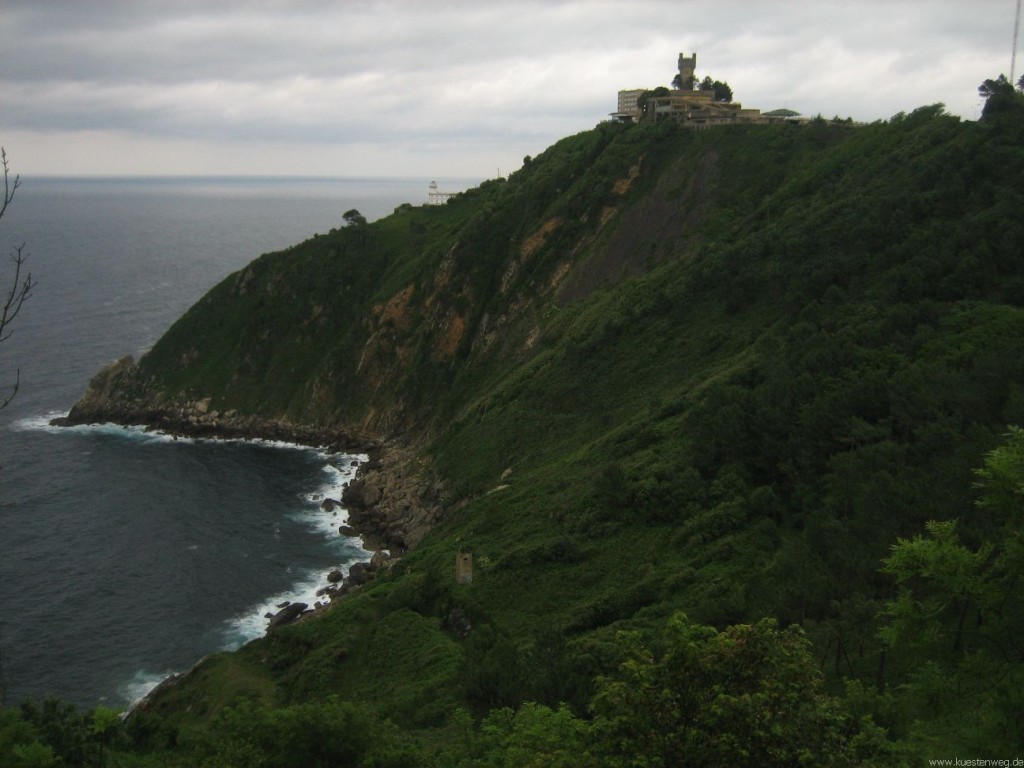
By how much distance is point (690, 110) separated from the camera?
9194 centimetres

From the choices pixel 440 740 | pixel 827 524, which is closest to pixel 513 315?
pixel 827 524

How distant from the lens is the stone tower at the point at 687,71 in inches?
4102

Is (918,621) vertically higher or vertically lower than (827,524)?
higher

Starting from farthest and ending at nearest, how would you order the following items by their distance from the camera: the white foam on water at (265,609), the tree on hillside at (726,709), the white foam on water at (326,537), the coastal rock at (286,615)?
1. the white foam on water at (326,537)
2. the coastal rock at (286,615)
3. the white foam on water at (265,609)
4. the tree on hillside at (726,709)

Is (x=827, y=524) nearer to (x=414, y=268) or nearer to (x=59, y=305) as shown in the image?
(x=414, y=268)

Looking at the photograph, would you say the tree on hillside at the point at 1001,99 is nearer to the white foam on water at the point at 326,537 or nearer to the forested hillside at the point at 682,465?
the forested hillside at the point at 682,465

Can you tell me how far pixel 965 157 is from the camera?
5238cm

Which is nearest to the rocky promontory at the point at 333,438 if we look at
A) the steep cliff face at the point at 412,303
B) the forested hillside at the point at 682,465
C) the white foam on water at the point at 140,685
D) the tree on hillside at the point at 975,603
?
the steep cliff face at the point at 412,303

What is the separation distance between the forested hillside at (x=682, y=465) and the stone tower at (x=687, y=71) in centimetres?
1778

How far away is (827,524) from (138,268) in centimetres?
17373

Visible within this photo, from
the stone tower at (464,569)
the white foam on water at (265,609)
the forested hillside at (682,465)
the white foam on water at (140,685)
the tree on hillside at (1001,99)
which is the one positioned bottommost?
the white foam on water at (140,685)

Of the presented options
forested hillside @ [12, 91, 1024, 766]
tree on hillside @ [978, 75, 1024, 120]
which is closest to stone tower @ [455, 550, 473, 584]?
forested hillside @ [12, 91, 1024, 766]

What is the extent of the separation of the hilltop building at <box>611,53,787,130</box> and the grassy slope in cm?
504

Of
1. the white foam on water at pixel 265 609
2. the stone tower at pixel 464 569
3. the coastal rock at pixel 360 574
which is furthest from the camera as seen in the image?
the coastal rock at pixel 360 574
